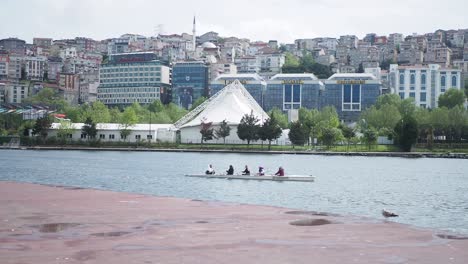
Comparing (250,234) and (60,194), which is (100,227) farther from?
(60,194)

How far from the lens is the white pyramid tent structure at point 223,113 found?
12875 cm

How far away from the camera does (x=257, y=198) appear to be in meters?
39.8

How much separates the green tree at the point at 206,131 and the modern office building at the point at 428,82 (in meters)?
91.8

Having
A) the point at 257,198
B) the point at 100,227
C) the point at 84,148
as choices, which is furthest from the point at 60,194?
the point at 84,148

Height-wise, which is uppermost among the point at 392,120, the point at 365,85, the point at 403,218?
the point at 365,85

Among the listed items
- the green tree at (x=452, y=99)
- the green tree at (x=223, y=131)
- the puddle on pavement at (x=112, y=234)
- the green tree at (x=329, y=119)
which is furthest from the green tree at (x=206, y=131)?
the puddle on pavement at (x=112, y=234)

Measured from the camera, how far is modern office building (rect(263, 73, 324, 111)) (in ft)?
618

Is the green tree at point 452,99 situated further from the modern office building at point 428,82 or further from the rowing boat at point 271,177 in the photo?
the rowing boat at point 271,177

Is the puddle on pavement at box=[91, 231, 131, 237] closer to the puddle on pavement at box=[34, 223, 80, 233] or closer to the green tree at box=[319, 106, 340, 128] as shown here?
the puddle on pavement at box=[34, 223, 80, 233]

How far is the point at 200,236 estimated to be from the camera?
23766mm

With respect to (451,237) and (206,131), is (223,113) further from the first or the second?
(451,237)

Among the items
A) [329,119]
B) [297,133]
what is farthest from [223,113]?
[329,119]

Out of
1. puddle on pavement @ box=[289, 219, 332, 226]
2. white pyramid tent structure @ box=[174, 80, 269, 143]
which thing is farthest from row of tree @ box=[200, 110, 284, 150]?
puddle on pavement @ box=[289, 219, 332, 226]

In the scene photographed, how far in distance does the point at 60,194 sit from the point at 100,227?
44.7 feet
